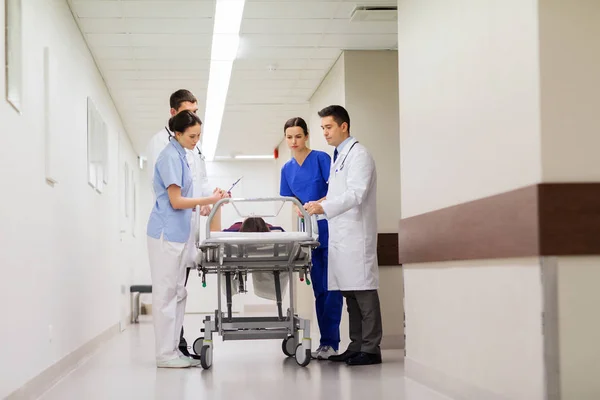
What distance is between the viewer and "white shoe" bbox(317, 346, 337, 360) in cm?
545

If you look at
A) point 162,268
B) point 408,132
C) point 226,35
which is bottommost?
point 162,268

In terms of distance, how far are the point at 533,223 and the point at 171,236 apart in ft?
9.25

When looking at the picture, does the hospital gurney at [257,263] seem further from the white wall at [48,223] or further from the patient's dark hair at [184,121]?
the white wall at [48,223]

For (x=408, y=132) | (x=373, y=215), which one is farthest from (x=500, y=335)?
(x=373, y=215)

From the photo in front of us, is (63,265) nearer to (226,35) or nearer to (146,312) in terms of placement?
(226,35)

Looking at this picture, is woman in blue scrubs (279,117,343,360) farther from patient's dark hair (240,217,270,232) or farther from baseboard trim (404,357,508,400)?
baseboard trim (404,357,508,400)

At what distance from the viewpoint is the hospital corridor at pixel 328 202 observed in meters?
2.73

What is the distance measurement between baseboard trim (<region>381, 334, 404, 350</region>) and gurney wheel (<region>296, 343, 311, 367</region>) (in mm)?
1487

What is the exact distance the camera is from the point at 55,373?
186 inches

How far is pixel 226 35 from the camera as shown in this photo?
666 centimetres

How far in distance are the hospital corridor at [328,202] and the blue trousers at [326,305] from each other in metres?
0.02

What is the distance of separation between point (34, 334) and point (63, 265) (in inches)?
40.4

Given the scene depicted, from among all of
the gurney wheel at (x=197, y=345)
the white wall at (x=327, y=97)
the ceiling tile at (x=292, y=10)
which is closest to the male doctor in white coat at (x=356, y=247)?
the gurney wheel at (x=197, y=345)

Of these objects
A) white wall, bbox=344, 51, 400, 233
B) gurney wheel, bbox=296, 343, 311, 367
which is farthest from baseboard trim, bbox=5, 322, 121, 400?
white wall, bbox=344, 51, 400, 233
